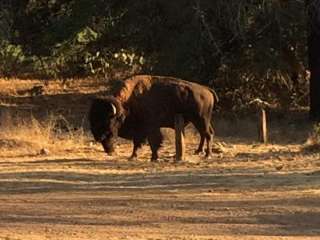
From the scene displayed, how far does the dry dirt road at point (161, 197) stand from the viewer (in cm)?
898

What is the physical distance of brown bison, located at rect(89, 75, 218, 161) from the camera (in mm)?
15781

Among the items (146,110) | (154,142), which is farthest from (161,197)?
(146,110)

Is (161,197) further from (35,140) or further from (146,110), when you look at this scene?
(35,140)

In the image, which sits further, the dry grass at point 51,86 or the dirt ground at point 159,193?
the dry grass at point 51,86

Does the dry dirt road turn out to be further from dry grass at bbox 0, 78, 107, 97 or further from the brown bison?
dry grass at bbox 0, 78, 107, 97

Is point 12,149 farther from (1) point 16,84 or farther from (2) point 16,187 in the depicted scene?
(1) point 16,84

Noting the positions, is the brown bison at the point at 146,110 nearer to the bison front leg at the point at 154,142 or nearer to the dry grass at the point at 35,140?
the bison front leg at the point at 154,142

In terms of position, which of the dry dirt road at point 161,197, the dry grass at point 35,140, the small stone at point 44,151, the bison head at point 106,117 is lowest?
the dry dirt road at point 161,197

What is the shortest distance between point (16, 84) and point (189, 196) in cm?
2544

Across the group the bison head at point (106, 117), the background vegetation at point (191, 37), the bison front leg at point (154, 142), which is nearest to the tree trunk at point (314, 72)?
the background vegetation at point (191, 37)

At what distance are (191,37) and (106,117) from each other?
7823 millimetres

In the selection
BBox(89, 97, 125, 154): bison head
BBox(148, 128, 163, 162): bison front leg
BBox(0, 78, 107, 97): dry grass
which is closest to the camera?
BBox(89, 97, 125, 154): bison head

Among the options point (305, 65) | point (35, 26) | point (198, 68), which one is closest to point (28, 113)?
point (35, 26)

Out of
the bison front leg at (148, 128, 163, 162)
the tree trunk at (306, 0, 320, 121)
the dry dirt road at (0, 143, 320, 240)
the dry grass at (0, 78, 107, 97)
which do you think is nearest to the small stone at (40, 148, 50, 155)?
the dry dirt road at (0, 143, 320, 240)
